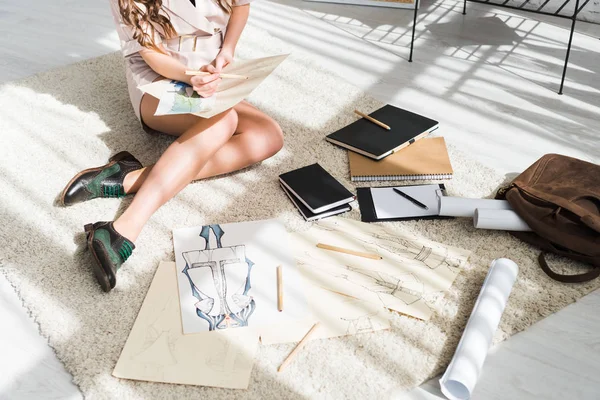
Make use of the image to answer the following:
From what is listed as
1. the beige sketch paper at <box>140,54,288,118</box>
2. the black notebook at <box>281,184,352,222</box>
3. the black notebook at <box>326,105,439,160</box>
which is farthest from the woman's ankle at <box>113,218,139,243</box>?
the black notebook at <box>326,105,439,160</box>

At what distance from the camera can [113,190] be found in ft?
5.87

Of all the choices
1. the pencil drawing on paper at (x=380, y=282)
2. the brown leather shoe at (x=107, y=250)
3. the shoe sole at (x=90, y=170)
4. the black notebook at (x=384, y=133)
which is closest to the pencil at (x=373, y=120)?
the black notebook at (x=384, y=133)

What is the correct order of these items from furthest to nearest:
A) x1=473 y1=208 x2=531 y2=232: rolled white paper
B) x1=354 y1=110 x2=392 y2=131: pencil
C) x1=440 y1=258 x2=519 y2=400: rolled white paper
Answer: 1. x1=354 y1=110 x2=392 y2=131: pencil
2. x1=473 y1=208 x2=531 y2=232: rolled white paper
3. x1=440 y1=258 x2=519 y2=400: rolled white paper

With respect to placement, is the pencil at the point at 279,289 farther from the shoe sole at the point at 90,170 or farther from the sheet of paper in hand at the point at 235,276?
the shoe sole at the point at 90,170

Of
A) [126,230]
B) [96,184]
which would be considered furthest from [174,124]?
[126,230]

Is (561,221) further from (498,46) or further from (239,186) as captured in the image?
(498,46)

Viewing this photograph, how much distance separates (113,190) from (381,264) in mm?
764

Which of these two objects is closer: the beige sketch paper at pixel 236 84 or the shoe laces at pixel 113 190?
the beige sketch paper at pixel 236 84

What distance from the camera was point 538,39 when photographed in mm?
2664

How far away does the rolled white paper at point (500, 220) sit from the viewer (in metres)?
1.64

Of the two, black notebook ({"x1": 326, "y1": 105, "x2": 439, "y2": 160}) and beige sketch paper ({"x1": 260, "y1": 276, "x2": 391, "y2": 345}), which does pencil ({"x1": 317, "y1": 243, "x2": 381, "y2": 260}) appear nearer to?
beige sketch paper ({"x1": 260, "y1": 276, "x2": 391, "y2": 345})

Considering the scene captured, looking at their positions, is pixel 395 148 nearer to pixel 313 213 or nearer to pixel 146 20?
pixel 313 213

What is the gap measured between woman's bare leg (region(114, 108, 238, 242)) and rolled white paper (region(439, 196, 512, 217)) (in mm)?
615

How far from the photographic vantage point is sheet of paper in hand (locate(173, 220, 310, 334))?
144 centimetres
